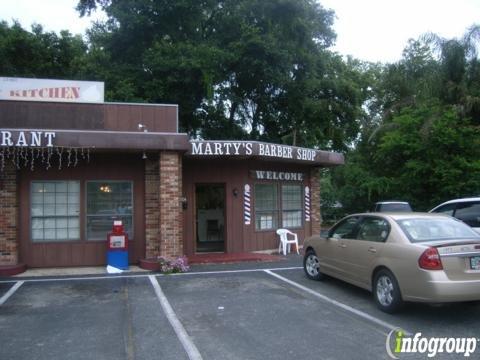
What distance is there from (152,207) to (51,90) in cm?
411

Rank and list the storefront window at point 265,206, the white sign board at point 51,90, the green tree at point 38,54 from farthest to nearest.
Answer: the green tree at point 38,54, the storefront window at point 265,206, the white sign board at point 51,90

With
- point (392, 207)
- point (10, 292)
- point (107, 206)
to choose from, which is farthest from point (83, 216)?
point (392, 207)

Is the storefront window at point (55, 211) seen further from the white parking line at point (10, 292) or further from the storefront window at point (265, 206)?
the storefront window at point (265, 206)

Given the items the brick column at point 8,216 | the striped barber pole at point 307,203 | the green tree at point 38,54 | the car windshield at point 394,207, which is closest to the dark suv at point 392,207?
the car windshield at point 394,207

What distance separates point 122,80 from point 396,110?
15.0 metres

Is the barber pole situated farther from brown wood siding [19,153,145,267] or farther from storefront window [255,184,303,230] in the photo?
brown wood siding [19,153,145,267]

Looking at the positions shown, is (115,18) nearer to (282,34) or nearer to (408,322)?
(282,34)

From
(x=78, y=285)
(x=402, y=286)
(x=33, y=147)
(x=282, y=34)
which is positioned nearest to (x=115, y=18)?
(x=282, y=34)

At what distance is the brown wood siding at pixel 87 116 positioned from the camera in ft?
39.2

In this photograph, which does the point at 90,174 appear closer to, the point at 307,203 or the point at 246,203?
the point at 246,203

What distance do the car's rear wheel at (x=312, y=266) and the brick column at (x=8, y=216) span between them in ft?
23.3

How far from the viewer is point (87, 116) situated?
12.3 metres

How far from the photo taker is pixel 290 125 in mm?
27297

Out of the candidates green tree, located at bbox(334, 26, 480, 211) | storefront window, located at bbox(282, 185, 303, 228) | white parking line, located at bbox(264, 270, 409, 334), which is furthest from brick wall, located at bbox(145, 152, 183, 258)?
green tree, located at bbox(334, 26, 480, 211)
